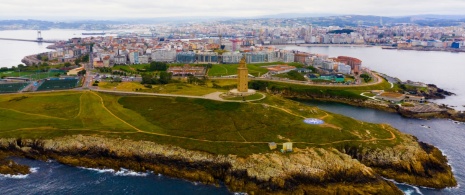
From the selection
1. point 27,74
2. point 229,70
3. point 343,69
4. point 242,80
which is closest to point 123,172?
point 242,80

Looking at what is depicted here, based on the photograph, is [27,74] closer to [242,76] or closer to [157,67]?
[157,67]

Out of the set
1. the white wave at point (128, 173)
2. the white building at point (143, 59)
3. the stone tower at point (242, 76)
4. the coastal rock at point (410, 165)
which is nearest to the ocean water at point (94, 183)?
the white wave at point (128, 173)

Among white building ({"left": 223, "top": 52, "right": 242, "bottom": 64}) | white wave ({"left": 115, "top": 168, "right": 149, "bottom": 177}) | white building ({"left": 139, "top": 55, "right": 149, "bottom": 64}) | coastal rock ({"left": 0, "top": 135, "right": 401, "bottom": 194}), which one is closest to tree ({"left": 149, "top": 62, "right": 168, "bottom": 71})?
white building ({"left": 139, "top": 55, "right": 149, "bottom": 64})

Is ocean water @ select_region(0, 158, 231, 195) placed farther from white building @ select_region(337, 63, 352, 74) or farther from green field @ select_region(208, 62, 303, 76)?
white building @ select_region(337, 63, 352, 74)

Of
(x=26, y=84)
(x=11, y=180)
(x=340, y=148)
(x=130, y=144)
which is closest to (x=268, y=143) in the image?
(x=340, y=148)

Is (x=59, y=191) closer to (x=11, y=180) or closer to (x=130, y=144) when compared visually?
Answer: (x=11, y=180)

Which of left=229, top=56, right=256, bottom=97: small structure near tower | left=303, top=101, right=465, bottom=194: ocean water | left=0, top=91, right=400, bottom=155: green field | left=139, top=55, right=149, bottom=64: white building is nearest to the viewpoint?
left=303, top=101, right=465, bottom=194: ocean water

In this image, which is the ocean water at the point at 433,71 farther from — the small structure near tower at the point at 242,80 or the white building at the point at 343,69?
the small structure near tower at the point at 242,80
